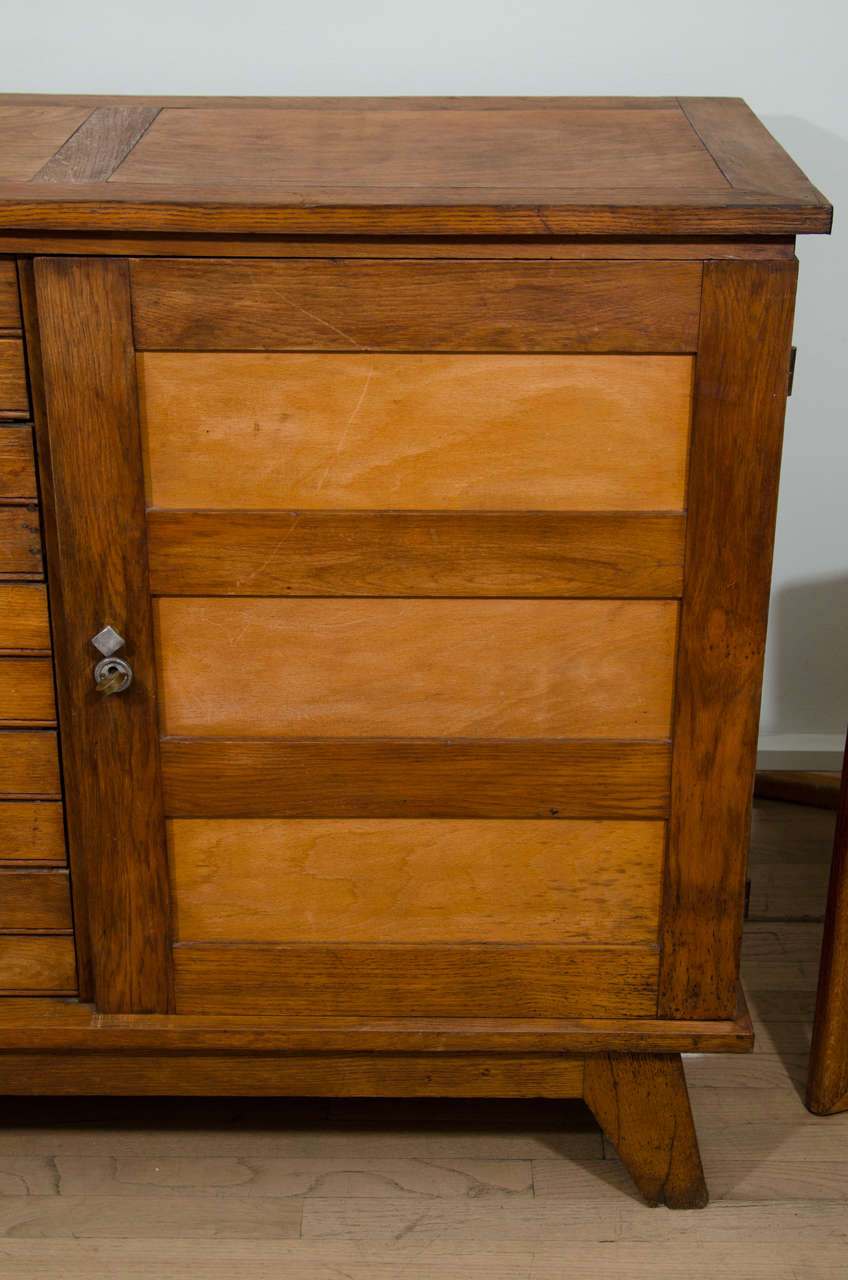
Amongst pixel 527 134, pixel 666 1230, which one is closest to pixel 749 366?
pixel 527 134

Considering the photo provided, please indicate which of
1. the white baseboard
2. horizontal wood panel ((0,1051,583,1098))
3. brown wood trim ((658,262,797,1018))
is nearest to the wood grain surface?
brown wood trim ((658,262,797,1018))

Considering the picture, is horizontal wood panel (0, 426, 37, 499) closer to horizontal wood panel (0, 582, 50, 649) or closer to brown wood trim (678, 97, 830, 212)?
horizontal wood panel (0, 582, 50, 649)

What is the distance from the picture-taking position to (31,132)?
1.39 metres

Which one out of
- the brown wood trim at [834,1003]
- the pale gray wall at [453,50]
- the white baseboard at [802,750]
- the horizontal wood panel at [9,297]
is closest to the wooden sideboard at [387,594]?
the horizontal wood panel at [9,297]

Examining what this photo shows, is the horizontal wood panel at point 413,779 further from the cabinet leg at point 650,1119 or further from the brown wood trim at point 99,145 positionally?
the brown wood trim at point 99,145

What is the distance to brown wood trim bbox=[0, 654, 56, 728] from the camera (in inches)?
51.9

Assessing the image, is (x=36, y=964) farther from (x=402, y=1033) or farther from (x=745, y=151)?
(x=745, y=151)

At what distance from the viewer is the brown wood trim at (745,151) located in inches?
47.1

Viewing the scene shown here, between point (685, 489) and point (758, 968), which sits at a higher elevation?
point (685, 489)

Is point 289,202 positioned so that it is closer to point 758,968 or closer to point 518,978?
point 518,978

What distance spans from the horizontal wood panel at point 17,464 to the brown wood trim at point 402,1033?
522 mm

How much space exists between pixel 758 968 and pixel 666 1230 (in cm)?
45

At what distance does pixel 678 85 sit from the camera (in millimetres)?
1781

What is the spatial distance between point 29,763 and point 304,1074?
0.42m
